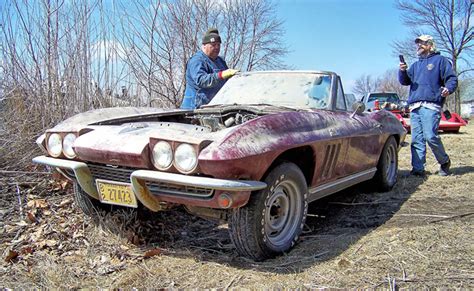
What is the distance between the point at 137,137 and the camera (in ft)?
9.54

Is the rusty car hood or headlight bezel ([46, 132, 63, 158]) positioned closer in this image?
the rusty car hood

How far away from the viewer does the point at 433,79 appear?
19.2 feet

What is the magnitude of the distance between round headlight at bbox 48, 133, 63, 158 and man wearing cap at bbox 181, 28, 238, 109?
6.56 feet

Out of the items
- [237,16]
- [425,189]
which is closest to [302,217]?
[425,189]

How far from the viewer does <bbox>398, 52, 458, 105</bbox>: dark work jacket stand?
578cm

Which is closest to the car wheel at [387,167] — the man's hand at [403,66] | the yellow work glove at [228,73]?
the man's hand at [403,66]

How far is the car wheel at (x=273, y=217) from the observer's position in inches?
111

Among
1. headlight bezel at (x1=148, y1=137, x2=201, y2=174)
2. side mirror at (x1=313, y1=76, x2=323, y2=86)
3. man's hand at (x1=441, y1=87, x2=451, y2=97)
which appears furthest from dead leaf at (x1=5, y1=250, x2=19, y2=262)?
man's hand at (x1=441, y1=87, x2=451, y2=97)

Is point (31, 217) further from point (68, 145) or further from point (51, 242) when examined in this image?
point (68, 145)

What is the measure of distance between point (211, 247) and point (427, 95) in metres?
3.96

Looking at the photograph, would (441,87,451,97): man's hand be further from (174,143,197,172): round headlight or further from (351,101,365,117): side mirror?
(174,143,197,172): round headlight

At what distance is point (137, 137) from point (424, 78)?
446 centimetres

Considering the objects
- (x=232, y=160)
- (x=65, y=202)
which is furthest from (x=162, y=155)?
(x=65, y=202)

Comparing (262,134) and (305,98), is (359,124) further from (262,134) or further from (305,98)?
(262,134)
